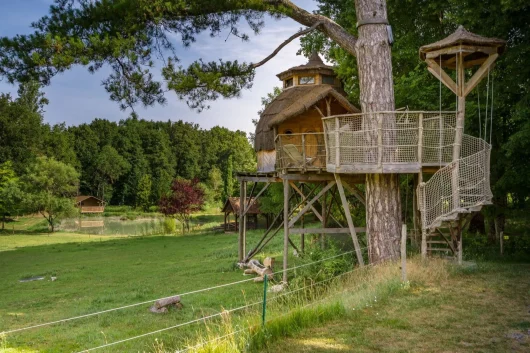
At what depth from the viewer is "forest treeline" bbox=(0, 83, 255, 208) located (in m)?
62.3

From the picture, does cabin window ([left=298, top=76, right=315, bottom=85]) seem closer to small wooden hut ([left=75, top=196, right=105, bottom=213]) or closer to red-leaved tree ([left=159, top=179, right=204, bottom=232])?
red-leaved tree ([left=159, top=179, right=204, bottom=232])

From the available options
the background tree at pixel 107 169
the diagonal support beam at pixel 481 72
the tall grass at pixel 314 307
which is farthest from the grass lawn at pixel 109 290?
the background tree at pixel 107 169

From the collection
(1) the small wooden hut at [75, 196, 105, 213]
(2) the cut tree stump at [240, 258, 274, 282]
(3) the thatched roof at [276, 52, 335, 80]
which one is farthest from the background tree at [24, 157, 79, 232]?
(3) the thatched roof at [276, 52, 335, 80]

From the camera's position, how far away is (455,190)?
1158 centimetres

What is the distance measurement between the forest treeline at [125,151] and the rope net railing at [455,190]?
46335 millimetres

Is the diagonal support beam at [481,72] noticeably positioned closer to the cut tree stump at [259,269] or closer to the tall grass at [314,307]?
the tall grass at [314,307]

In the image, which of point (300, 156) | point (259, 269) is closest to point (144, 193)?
point (259, 269)

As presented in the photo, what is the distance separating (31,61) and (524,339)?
35.7 ft

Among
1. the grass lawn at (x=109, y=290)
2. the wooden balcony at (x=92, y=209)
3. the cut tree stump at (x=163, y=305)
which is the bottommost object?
the grass lawn at (x=109, y=290)

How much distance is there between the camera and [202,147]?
95375mm

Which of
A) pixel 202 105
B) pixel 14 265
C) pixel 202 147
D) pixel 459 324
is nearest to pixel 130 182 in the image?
pixel 202 147

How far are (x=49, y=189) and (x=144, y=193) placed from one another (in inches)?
964

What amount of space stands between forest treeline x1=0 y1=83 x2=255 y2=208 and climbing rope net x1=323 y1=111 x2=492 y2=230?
45560 millimetres

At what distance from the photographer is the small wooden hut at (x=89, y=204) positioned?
217 feet
